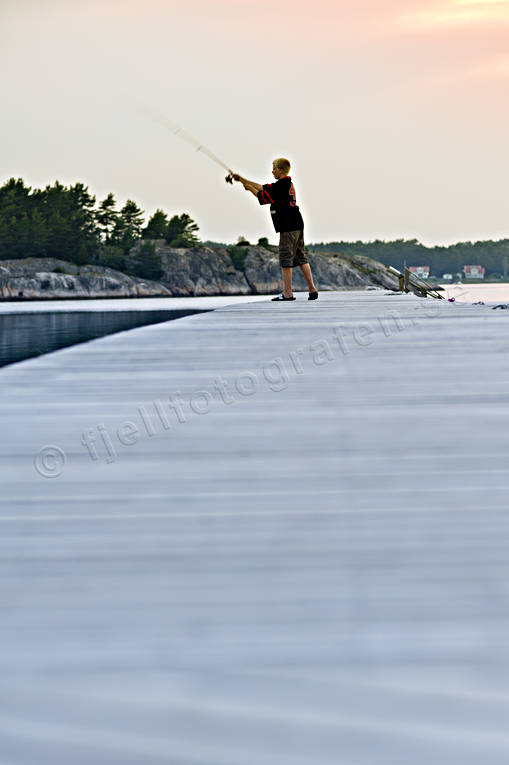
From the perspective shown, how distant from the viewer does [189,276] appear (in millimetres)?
137000

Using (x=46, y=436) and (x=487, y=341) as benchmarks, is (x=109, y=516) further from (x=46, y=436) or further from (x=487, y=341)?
(x=487, y=341)

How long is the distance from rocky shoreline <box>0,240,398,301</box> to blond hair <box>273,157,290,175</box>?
92134mm

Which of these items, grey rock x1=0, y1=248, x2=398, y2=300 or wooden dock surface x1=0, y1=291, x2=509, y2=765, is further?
grey rock x1=0, y1=248, x2=398, y2=300

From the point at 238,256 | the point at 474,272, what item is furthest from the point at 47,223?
the point at 474,272

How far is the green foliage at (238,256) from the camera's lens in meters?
150

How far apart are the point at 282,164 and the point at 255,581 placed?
33.4ft

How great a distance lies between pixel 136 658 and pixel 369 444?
1788 mm

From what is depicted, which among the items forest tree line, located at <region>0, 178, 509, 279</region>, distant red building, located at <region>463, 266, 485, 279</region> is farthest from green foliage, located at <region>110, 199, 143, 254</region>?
distant red building, located at <region>463, 266, 485, 279</region>

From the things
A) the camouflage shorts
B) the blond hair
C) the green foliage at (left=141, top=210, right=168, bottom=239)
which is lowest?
the camouflage shorts

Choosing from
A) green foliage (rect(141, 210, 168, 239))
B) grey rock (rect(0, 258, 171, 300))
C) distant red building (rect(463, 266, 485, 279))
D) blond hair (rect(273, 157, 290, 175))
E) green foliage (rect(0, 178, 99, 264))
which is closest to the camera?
blond hair (rect(273, 157, 290, 175))

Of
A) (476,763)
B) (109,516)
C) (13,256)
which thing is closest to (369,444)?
(109,516)

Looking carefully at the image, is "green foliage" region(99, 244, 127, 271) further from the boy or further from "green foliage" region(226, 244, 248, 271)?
the boy

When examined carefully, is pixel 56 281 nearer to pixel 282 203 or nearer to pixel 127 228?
pixel 127 228

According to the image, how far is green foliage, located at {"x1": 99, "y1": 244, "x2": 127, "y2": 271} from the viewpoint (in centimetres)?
12494
